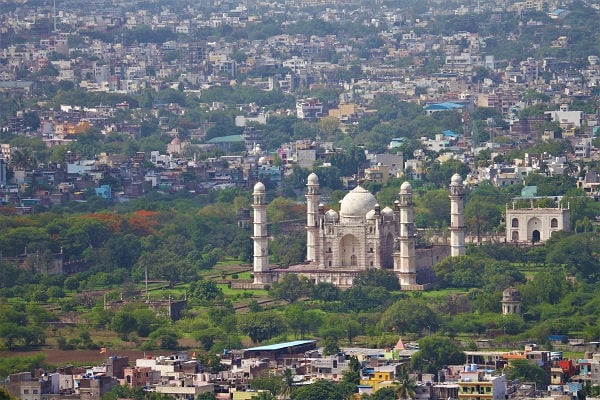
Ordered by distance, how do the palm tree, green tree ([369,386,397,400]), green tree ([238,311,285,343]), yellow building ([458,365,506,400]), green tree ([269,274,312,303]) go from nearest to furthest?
yellow building ([458,365,506,400])
green tree ([369,386,397,400])
the palm tree
green tree ([238,311,285,343])
green tree ([269,274,312,303])

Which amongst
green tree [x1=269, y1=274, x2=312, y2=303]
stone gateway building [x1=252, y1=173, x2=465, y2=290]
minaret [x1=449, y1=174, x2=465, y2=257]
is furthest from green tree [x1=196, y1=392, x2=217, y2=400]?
minaret [x1=449, y1=174, x2=465, y2=257]

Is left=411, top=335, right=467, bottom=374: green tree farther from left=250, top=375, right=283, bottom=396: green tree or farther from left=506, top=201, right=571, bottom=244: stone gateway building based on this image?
left=506, top=201, right=571, bottom=244: stone gateway building

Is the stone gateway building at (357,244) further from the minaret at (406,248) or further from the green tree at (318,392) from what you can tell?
the green tree at (318,392)

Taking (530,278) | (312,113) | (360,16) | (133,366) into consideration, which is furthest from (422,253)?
(360,16)

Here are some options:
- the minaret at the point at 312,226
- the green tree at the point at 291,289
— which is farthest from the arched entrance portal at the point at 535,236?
the green tree at the point at 291,289

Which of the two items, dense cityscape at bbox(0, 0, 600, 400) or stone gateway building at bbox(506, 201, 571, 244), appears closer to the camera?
dense cityscape at bbox(0, 0, 600, 400)

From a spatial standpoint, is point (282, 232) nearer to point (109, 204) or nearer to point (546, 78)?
point (109, 204)
